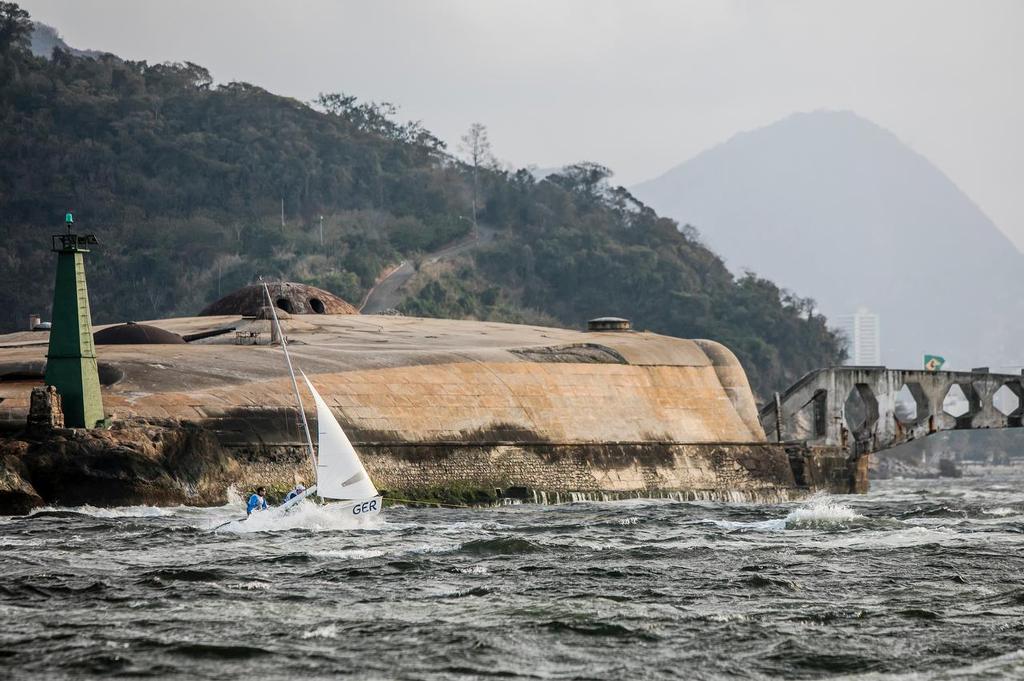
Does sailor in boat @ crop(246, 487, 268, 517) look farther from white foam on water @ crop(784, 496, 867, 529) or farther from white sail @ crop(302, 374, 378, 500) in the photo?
white foam on water @ crop(784, 496, 867, 529)

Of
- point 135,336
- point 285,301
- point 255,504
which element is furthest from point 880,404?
point 255,504

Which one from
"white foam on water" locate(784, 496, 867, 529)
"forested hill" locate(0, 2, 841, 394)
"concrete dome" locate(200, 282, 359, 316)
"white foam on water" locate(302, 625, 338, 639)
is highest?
"forested hill" locate(0, 2, 841, 394)

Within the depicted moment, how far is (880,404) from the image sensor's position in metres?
63.1

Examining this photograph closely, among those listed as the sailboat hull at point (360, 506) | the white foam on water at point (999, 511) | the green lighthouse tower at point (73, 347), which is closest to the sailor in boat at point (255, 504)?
the sailboat hull at point (360, 506)

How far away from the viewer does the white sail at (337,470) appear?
3331 centimetres

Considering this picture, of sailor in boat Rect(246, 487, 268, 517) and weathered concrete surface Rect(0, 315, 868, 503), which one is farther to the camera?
weathered concrete surface Rect(0, 315, 868, 503)

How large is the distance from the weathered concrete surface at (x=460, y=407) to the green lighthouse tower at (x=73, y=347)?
1.24 m

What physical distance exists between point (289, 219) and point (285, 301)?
8027cm

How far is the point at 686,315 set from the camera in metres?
137

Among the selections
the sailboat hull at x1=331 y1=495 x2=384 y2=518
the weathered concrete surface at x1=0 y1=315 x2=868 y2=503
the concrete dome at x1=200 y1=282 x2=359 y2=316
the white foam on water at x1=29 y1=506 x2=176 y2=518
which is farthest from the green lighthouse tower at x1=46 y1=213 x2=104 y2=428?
the concrete dome at x1=200 y1=282 x2=359 y2=316

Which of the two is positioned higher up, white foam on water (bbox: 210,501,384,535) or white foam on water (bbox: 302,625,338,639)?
white foam on water (bbox: 210,501,384,535)

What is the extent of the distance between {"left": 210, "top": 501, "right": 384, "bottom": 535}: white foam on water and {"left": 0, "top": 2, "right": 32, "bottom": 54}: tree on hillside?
122m

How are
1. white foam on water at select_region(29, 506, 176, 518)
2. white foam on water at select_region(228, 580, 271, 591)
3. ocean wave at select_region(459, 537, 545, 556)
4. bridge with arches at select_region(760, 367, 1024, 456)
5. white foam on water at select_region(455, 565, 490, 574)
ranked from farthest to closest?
bridge with arches at select_region(760, 367, 1024, 456) → white foam on water at select_region(29, 506, 176, 518) → ocean wave at select_region(459, 537, 545, 556) → white foam on water at select_region(455, 565, 490, 574) → white foam on water at select_region(228, 580, 271, 591)

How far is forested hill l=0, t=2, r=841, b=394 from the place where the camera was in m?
132
